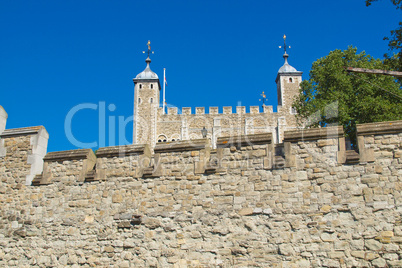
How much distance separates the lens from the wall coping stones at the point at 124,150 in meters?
7.91

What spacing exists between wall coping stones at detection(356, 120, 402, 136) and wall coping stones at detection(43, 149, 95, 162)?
540 centimetres

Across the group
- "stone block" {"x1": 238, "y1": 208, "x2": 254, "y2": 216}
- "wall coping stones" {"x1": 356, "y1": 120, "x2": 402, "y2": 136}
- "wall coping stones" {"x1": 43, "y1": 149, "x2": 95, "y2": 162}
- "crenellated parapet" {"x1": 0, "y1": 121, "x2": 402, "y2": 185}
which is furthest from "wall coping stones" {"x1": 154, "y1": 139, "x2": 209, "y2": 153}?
"wall coping stones" {"x1": 356, "y1": 120, "x2": 402, "y2": 136}

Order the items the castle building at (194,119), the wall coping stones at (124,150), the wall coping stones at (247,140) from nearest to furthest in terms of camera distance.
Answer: the wall coping stones at (247,140) < the wall coping stones at (124,150) < the castle building at (194,119)

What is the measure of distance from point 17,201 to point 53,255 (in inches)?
62.6

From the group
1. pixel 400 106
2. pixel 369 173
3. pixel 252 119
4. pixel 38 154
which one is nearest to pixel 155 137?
pixel 252 119

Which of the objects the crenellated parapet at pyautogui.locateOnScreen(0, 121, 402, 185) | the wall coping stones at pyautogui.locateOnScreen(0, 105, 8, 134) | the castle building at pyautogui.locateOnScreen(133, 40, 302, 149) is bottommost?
the crenellated parapet at pyautogui.locateOnScreen(0, 121, 402, 185)

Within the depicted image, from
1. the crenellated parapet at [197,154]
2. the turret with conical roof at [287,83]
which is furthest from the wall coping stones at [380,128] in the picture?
the turret with conical roof at [287,83]

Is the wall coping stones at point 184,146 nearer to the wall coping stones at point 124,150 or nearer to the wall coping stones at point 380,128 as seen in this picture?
the wall coping stones at point 124,150

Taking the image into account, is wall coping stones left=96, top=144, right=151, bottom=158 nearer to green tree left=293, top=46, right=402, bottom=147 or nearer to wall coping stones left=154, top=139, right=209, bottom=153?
wall coping stones left=154, top=139, right=209, bottom=153

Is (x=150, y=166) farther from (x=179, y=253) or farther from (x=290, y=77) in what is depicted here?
(x=290, y=77)

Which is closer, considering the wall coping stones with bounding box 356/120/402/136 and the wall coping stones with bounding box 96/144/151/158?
the wall coping stones with bounding box 356/120/402/136

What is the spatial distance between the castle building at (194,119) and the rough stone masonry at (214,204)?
3740cm

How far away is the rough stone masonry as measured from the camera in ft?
21.0

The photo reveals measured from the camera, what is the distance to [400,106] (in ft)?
52.7
